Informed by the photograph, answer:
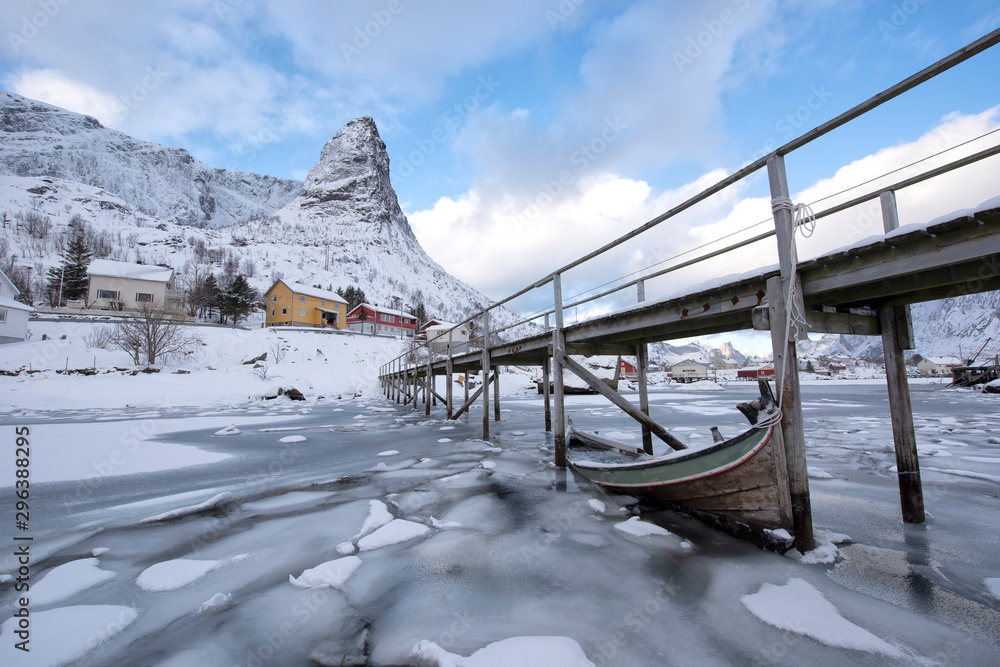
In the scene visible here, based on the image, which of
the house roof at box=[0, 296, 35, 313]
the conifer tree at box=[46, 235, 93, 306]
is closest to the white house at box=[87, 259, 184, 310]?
the conifer tree at box=[46, 235, 93, 306]

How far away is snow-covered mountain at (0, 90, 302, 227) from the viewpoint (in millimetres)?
125062

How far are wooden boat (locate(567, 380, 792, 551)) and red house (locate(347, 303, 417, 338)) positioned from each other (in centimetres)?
5739

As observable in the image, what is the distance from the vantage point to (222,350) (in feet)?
120

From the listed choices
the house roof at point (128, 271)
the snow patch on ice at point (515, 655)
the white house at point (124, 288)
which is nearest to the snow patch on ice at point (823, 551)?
the snow patch on ice at point (515, 655)

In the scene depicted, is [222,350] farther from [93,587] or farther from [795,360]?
[795,360]

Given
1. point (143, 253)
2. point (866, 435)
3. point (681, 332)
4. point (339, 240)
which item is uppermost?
point (339, 240)

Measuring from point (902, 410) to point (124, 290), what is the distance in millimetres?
63686

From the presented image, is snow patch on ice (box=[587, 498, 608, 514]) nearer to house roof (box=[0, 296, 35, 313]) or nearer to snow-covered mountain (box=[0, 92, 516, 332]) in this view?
house roof (box=[0, 296, 35, 313])

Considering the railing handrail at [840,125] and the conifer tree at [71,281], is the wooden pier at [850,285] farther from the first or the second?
the conifer tree at [71,281]

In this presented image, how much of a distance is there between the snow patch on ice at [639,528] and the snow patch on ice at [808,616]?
4.14 ft

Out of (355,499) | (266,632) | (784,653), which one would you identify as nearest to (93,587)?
(266,632)

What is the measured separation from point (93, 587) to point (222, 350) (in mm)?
40111

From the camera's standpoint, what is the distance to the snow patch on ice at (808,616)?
97.2 inches

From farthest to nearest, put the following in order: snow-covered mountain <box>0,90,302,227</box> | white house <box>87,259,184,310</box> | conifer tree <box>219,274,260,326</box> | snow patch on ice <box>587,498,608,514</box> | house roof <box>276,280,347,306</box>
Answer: snow-covered mountain <box>0,90,302,227</box>
house roof <box>276,280,347,306</box>
conifer tree <box>219,274,260,326</box>
white house <box>87,259,184,310</box>
snow patch on ice <box>587,498,608,514</box>
